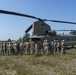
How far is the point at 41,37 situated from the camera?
69.4 feet

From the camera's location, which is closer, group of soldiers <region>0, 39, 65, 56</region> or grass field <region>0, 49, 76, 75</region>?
grass field <region>0, 49, 76, 75</region>

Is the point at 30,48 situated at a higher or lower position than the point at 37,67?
higher

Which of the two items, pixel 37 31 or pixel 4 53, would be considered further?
pixel 37 31

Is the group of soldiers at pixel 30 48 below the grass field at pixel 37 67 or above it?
above

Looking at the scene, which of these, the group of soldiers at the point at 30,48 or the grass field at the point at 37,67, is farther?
the group of soldiers at the point at 30,48

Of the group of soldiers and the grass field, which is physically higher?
the group of soldiers

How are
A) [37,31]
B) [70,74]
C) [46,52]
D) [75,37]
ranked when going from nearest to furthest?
1. [70,74]
2. [46,52]
3. [37,31]
4. [75,37]

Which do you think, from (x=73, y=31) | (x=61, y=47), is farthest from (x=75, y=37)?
(x=61, y=47)

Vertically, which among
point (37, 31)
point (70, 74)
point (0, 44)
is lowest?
point (70, 74)

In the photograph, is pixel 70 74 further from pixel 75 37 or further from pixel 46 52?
pixel 75 37

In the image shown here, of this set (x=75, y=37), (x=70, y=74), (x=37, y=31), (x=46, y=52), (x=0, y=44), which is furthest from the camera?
(x=75, y=37)

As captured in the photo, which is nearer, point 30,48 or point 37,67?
point 37,67

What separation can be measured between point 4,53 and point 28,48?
89.9 inches

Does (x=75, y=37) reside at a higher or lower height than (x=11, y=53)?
higher
